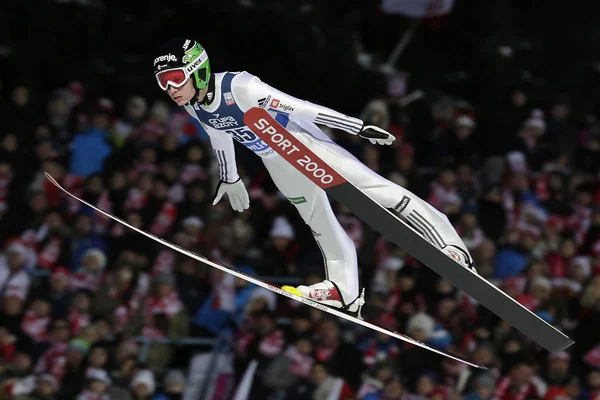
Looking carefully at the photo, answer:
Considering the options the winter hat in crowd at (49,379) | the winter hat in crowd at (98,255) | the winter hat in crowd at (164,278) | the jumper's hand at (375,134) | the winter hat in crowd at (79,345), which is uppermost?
the jumper's hand at (375,134)

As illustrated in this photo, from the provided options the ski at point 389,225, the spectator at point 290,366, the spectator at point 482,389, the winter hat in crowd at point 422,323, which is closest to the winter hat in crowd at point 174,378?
the spectator at point 290,366

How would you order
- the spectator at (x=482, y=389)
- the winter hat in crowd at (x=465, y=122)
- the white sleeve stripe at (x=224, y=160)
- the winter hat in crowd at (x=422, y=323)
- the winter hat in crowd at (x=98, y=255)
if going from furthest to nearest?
the winter hat in crowd at (x=465, y=122) < the winter hat in crowd at (x=422, y=323) < the spectator at (x=482, y=389) < the winter hat in crowd at (x=98, y=255) < the white sleeve stripe at (x=224, y=160)

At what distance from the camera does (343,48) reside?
1100cm

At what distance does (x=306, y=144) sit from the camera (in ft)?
20.9

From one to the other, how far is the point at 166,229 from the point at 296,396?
1.55 metres

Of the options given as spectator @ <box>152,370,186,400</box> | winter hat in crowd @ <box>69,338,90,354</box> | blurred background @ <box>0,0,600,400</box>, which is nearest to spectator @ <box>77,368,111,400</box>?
blurred background @ <box>0,0,600,400</box>

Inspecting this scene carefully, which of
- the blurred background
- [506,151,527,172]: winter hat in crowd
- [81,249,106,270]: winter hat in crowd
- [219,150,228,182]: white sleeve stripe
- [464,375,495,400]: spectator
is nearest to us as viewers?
[219,150,228,182]: white sleeve stripe

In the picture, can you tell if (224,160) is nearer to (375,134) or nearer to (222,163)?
(222,163)

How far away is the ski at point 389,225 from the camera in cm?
622

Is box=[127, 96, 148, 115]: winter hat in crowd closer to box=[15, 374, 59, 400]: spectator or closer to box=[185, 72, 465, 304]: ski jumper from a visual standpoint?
box=[15, 374, 59, 400]: spectator

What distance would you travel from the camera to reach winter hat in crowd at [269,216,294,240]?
9.52 meters

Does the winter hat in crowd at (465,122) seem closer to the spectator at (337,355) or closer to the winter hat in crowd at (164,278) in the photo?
the spectator at (337,355)

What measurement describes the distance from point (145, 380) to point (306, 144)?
2.95 m

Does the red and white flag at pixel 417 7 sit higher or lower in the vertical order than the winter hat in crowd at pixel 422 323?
higher
